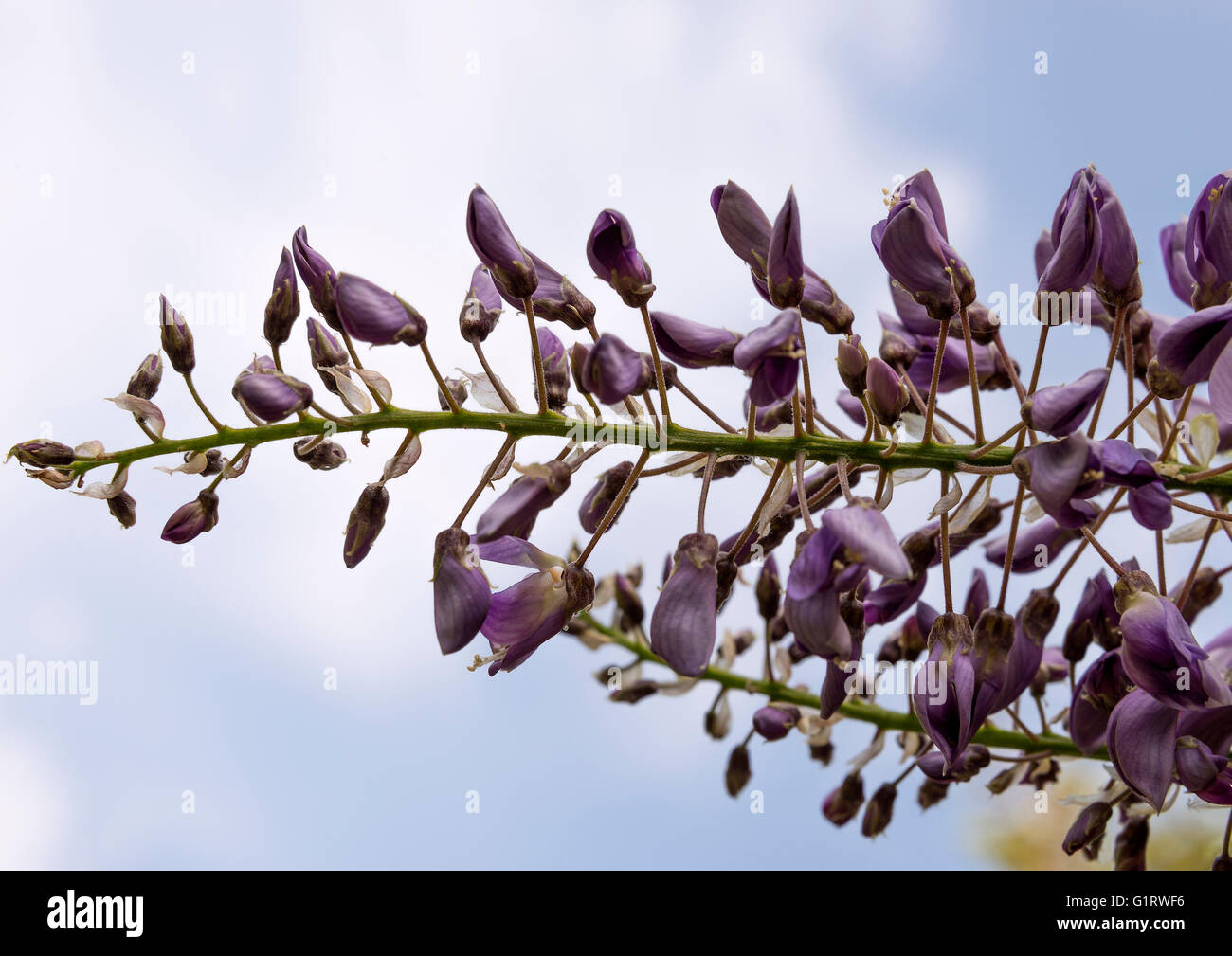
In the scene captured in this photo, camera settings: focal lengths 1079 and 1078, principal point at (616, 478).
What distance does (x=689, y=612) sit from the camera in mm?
1007

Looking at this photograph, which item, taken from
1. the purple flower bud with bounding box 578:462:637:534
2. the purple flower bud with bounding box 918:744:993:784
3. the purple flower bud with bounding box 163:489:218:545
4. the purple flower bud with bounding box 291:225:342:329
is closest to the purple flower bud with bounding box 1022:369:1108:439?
the purple flower bud with bounding box 578:462:637:534

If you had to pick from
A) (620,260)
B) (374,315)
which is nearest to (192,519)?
(374,315)

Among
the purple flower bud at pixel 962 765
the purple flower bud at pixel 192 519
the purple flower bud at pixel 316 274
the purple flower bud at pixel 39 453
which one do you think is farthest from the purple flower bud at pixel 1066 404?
the purple flower bud at pixel 39 453

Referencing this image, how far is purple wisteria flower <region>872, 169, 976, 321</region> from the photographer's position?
41.7 inches

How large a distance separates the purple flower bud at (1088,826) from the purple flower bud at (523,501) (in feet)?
2.48

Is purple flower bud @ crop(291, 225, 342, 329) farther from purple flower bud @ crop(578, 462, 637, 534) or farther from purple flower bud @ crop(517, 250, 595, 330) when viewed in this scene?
purple flower bud @ crop(578, 462, 637, 534)

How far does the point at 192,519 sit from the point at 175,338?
0.61 ft

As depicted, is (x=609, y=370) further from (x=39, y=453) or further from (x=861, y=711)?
(x=861, y=711)

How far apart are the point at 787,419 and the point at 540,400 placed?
0.29 m

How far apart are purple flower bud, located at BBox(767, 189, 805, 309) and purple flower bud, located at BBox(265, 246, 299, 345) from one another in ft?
1.58

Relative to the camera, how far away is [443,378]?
1058mm
